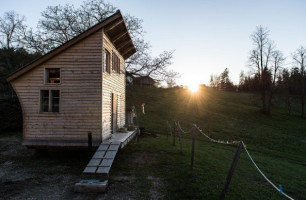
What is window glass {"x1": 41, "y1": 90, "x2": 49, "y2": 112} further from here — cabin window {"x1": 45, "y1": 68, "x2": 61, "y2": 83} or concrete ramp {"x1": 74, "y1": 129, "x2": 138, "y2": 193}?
concrete ramp {"x1": 74, "y1": 129, "x2": 138, "y2": 193}

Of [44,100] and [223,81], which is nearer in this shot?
[44,100]

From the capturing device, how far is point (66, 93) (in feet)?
34.0

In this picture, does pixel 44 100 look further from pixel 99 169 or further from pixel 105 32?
pixel 99 169

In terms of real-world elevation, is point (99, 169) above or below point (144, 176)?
above

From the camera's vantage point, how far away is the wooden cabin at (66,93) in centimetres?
1025

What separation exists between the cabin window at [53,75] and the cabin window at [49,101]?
0.57 metres

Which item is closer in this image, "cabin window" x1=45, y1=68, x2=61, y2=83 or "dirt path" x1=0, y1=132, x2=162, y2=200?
"dirt path" x1=0, y1=132, x2=162, y2=200

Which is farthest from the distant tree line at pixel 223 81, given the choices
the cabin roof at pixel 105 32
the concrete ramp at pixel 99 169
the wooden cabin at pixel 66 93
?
the concrete ramp at pixel 99 169

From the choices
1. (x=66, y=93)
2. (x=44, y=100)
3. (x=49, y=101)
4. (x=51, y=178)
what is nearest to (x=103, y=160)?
(x=51, y=178)

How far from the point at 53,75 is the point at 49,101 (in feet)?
4.45

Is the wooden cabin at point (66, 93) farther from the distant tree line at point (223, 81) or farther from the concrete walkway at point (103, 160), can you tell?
the distant tree line at point (223, 81)

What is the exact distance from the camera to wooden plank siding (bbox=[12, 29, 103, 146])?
10250 mm

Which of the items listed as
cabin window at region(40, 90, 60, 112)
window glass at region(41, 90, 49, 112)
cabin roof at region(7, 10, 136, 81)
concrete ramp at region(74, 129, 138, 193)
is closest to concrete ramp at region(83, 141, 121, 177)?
concrete ramp at region(74, 129, 138, 193)

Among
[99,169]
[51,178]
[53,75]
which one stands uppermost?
[53,75]
